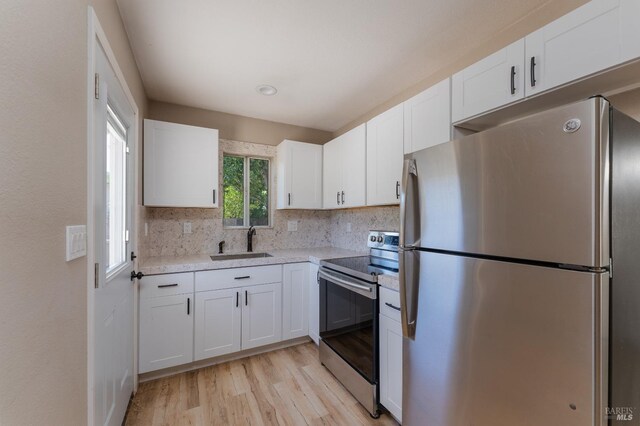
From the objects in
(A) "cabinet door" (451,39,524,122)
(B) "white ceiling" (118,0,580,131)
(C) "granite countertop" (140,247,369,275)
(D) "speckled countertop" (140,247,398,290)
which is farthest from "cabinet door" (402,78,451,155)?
(C) "granite countertop" (140,247,369,275)

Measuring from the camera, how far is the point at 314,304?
266 cm

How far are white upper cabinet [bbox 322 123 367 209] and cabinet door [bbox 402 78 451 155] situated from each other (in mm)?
569

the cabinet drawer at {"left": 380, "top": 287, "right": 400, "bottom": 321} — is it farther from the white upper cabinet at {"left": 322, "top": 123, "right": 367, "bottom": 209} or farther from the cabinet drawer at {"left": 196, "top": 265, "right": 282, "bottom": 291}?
the cabinet drawer at {"left": 196, "top": 265, "right": 282, "bottom": 291}

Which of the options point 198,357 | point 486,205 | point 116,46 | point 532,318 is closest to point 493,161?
point 486,205

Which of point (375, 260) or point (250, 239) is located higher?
point (250, 239)

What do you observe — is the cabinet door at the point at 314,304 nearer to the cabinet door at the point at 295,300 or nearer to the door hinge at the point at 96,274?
the cabinet door at the point at 295,300

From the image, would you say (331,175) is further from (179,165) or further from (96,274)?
(96,274)

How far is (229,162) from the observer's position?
3.04m

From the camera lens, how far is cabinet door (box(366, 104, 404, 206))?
2062 millimetres

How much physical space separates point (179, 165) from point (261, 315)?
1.62 meters

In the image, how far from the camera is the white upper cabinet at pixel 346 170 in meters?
2.50

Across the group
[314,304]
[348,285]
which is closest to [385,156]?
[348,285]

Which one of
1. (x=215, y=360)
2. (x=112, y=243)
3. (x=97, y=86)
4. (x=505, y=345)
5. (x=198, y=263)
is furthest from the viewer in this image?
(x=215, y=360)

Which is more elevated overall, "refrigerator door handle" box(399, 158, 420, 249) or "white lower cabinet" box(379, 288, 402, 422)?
"refrigerator door handle" box(399, 158, 420, 249)
